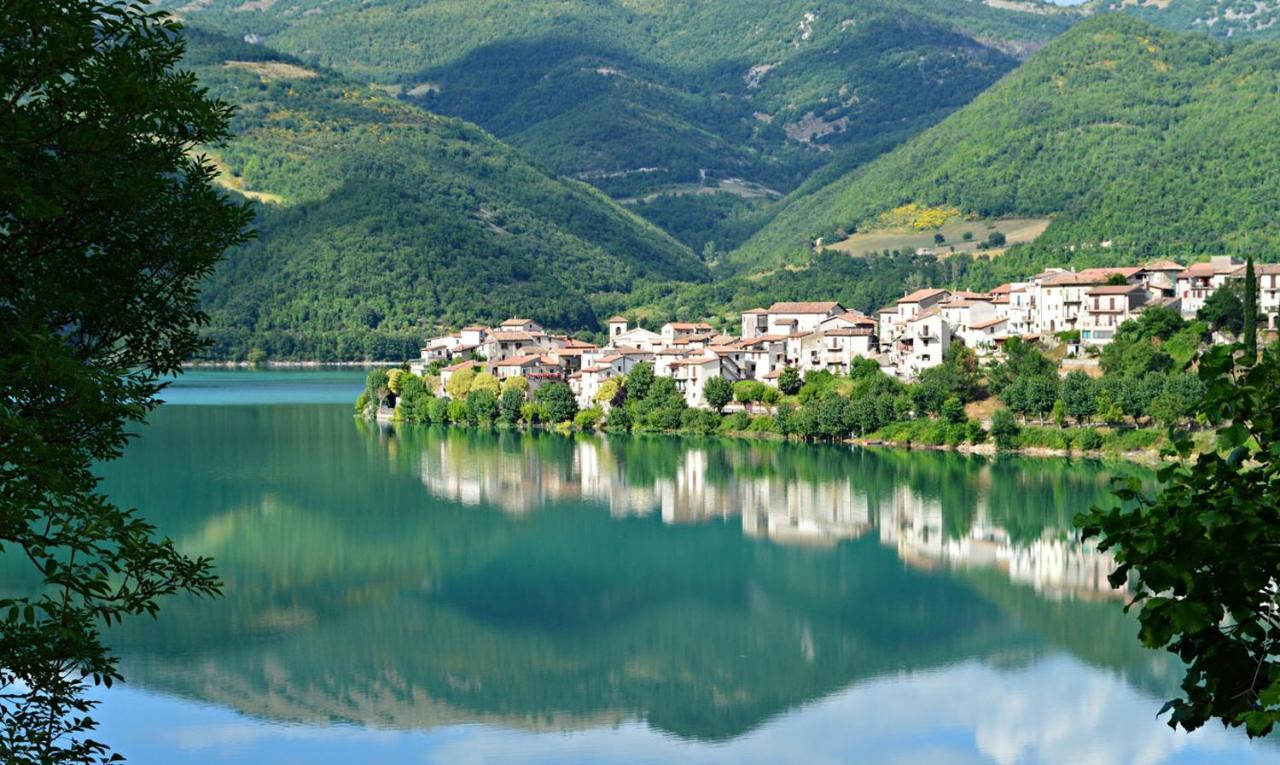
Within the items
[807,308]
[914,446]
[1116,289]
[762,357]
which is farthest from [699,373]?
[1116,289]

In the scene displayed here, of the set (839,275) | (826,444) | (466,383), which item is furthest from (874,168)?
(826,444)

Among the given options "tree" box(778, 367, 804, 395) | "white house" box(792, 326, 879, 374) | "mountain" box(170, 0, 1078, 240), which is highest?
"mountain" box(170, 0, 1078, 240)

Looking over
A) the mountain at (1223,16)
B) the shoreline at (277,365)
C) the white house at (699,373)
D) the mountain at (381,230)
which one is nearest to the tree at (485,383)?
the white house at (699,373)

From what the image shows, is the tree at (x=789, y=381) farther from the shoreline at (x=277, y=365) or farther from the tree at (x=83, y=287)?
the shoreline at (x=277, y=365)

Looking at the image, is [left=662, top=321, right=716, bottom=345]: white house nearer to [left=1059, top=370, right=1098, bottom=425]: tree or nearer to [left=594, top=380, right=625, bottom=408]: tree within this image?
[left=594, top=380, right=625, bottom=408]: tree

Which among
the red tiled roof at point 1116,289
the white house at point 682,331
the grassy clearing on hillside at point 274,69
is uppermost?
the grassy clearing on hillside at point 274,69

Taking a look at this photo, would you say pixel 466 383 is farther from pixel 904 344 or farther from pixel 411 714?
pixel 411 714

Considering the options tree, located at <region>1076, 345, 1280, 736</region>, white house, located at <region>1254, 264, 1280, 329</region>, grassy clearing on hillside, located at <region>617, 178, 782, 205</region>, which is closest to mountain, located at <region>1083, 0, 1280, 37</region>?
grassy clearing on hillside, located at <region>617, 178, 782, 205</region>
